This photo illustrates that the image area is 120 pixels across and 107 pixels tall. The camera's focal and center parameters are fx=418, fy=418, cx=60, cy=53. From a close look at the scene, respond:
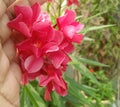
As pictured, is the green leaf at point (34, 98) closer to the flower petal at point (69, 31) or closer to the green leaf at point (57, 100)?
the green leaf at point (57, 100)

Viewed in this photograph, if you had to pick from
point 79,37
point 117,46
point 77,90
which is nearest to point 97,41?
point 117,46

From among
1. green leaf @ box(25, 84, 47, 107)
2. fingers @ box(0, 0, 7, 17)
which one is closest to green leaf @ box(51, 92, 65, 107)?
green leaf @ box(25, 84, 47, 107)

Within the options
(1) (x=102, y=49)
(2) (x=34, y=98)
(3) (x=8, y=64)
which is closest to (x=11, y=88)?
(3) (x=8, y=64)

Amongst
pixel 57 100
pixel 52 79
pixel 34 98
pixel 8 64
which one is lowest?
pixel 57 100

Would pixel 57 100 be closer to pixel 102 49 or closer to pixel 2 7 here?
pixel 2 7

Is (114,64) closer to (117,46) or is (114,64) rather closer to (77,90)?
(117,46)

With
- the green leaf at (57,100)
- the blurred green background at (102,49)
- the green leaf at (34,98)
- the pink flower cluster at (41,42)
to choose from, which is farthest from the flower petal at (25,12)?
the blurred green background at (102,49)

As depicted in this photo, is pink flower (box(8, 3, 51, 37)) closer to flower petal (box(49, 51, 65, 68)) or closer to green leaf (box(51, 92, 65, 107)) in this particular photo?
flower petal (box(49, 51, 65, 68))
